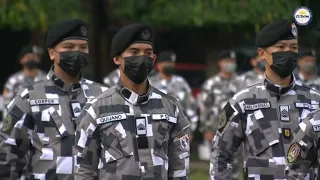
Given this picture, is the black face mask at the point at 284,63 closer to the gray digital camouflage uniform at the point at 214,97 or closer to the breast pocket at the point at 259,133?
the breast pocket at the point at 259,133

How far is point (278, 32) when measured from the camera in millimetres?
8242

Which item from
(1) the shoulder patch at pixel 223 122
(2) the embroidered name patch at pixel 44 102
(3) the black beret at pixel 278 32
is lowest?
(1) the shoulder patch at pixel 223 122

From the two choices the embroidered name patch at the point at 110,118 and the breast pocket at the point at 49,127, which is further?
the breast pocket at the point at 49,127

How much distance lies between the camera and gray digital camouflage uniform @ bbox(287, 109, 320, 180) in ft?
23.2

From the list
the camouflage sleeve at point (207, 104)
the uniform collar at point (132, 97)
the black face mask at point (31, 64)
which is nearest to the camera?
the uniform collar at point (132, 97)

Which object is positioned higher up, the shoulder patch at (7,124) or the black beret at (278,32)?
the black beret at (278,32)

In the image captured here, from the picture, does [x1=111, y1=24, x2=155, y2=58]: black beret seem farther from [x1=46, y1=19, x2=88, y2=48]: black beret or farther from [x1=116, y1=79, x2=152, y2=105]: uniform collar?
[x1=46, y1=19, x2=88, y2=48]: black beret

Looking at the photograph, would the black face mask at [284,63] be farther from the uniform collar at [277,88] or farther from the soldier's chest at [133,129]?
the soldier's chest at [133,129]

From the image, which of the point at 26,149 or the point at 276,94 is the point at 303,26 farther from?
the point at 26,149

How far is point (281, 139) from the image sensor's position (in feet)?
26.9

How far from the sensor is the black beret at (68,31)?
28.1 feet

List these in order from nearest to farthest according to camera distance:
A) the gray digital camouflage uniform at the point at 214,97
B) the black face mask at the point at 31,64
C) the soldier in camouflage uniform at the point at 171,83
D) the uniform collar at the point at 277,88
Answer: the uniform collar at the point at 277,88
the black face mask at the point at 31,64
the soldier in camouflage uniform at the point at 171,83
the gray digital camouflage uniform at the point at 214,97

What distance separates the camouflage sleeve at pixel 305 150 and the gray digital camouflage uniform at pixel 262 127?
3.30 feet

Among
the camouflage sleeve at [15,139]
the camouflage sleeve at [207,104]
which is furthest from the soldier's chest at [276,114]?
the camouflage sleeve at [207,104]
